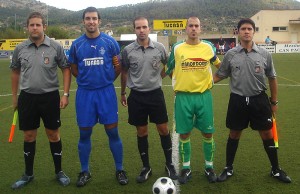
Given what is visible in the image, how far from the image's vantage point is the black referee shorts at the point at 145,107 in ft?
15.3

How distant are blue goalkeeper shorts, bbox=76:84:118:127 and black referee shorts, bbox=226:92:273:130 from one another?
1.47 metres

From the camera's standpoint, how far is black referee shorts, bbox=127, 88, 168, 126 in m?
4.67

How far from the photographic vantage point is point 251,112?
455 centimetres

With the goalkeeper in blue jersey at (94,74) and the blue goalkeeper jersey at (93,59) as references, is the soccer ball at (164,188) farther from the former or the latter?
the blue goalkeeper jersey at (93,59)

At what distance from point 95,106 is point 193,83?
1208 millimetres

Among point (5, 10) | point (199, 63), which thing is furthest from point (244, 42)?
point (5, 10)

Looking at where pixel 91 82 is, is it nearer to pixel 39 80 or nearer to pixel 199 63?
pixel 39 80

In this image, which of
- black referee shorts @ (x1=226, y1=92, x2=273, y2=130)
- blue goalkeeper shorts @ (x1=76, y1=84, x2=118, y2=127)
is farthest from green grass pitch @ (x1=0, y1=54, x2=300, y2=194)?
blue goalkeeper shorts @ (x1=76, y1=84, x2=118, y2=127)

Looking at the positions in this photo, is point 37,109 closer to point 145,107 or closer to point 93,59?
point 93,59

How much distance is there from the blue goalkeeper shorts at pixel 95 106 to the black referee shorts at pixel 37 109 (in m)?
0.29

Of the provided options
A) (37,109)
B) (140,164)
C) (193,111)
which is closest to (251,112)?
(193,111)

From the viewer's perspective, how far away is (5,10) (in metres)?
136

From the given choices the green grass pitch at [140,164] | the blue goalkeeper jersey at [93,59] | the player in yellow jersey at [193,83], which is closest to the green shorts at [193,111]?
the player in yellow jersey at [193,83]

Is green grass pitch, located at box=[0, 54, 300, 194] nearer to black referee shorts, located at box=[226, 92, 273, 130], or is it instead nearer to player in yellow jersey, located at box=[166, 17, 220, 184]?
player in yellow jersey, located at box=[166, 17, 220, 184]
